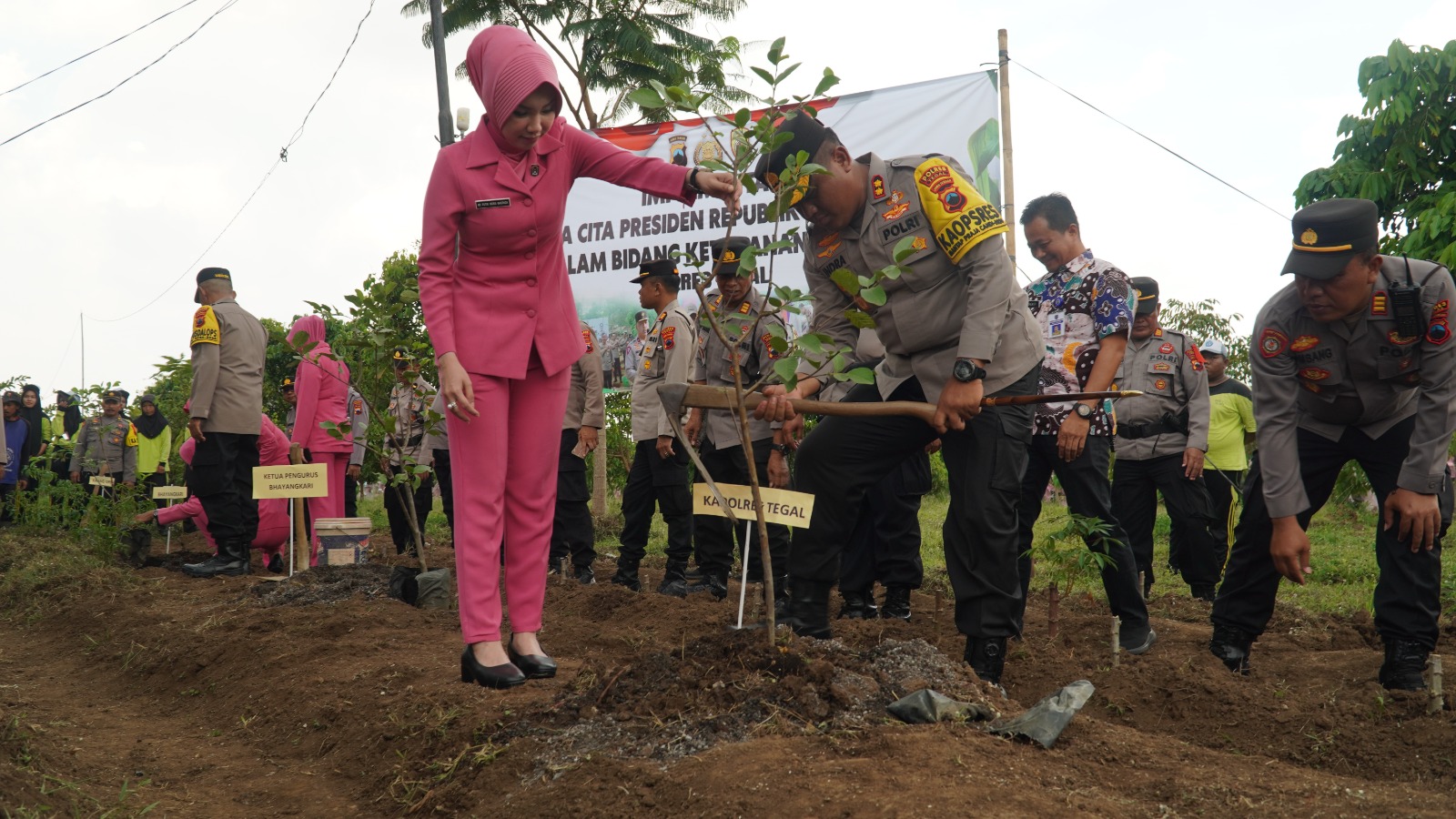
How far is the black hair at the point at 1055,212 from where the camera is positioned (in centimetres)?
489

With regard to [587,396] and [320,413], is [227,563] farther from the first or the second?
[587,396]

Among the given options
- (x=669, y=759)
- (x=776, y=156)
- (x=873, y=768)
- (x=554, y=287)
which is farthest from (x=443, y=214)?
(x=873, y=768)

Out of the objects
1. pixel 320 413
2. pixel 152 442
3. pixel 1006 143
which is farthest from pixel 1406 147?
Result: pixel 152 442

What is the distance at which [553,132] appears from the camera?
133 inches

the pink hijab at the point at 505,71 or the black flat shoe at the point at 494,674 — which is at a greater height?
the pink hijab at the point at 505,71

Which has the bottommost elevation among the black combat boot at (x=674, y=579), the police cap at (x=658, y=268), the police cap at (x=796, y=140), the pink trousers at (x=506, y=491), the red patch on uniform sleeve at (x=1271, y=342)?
the black combat boot at (x=674, y=579)

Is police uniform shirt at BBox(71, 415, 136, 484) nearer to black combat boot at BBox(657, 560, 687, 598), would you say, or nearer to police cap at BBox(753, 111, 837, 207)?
black combat boot at BBox(657, 560, 687, 598)

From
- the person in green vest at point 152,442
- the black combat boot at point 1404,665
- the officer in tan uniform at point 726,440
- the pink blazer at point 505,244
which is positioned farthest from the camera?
the person in green vest at point 152,442

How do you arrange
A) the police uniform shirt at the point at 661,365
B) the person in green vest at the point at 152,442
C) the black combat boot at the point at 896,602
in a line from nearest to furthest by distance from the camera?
the black combat boot at the point at 896,602 < the police uniform shirt at the point at 661,365 < the person in green vest at the point at 152,442

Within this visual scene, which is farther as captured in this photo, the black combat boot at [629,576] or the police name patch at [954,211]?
Result: the black combat boot at [629,576]

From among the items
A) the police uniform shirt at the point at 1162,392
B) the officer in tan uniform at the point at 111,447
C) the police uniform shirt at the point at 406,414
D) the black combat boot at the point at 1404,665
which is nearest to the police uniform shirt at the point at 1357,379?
the black combat boot at the point at 1404,665

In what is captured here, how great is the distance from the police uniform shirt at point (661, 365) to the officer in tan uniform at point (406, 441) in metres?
1.21

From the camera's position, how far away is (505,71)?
10.1 feet

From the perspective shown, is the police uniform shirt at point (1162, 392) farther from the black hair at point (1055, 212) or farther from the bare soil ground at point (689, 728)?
the black hair at point (1055, 212)
